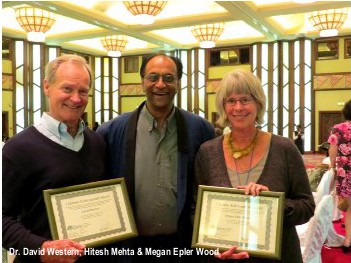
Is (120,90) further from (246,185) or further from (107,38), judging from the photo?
(246,185)

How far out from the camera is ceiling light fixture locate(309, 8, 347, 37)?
34.0 ft

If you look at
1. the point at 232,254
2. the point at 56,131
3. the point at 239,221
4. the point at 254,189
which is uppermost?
the point at 56,131

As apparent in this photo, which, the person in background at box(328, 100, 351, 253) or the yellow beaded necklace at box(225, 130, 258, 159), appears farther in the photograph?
the person in background at box(328, 100, 351, 253)

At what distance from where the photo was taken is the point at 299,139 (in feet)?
46.5

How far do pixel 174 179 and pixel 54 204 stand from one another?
28.3 inches

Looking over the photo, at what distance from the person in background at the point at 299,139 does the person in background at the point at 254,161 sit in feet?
41.1

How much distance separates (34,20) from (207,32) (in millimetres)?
5055

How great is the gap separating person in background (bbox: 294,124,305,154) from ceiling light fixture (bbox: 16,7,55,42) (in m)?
9.27

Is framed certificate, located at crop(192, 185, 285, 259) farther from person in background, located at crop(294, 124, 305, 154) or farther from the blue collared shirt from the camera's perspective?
person in background, located at crop(294, 124, 305, 154)

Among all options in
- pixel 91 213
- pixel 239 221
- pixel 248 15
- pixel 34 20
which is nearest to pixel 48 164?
pixel 91 213

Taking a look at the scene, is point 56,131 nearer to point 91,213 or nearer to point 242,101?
point 91,213

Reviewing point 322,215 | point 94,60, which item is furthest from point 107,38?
point 322,215

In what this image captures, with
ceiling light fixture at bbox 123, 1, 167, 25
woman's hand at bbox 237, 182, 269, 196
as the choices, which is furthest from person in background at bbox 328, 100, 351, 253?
ceiling light fixture at bbox 123, 1, 167, 25

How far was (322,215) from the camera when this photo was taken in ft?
9.05
